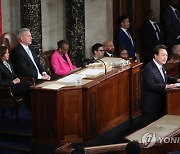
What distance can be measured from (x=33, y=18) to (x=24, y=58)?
56.3 inches

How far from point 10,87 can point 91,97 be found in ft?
4.35

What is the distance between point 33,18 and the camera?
11453 mm

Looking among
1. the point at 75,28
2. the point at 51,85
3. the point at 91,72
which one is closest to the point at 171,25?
the point at 75,28

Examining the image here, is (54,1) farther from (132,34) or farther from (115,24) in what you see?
(132,34)

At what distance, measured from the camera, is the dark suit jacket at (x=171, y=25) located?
1477 centimetres

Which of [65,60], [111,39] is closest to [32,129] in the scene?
[65,60]

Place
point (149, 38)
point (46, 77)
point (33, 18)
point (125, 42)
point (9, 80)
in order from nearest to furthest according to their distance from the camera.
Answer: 1. point (9, 80)
2. point (46, 77)
3. point (33, 18)
4. point (125, 42)
5. point (149, 38)

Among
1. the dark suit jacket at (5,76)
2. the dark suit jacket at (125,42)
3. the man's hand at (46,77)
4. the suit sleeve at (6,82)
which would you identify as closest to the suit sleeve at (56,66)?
the man's hand at (46,77)

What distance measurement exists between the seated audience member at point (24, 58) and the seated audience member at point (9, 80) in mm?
273

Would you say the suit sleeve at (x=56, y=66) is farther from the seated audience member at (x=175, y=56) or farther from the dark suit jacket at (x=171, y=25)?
the dark suit jacket at (x=171, y=25)

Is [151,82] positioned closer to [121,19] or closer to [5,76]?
[5,76]

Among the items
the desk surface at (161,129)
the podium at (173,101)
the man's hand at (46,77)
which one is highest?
the man's hand at (46,77)

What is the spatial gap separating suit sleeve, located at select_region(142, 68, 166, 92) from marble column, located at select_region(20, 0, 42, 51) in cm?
267
